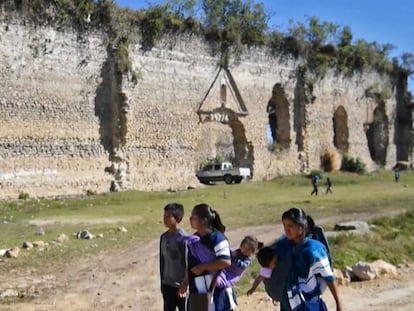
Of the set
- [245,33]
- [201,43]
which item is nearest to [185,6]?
[201,43]

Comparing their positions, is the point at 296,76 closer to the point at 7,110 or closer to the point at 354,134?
the point at 354,134

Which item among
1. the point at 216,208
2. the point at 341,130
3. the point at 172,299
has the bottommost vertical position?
the point at 216,208

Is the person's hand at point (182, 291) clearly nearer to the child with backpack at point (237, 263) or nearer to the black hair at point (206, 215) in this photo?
the child with backpack at point (237, 263)

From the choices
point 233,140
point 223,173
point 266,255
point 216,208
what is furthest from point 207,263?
point 233,140

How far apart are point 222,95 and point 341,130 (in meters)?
9.65

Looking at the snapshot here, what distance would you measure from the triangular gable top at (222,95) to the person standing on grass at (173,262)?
63.6 feet

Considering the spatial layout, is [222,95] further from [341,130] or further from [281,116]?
[341,130]

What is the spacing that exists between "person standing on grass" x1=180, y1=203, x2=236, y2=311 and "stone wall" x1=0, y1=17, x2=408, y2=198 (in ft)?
48.4

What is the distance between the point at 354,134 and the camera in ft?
108

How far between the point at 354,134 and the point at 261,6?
9449mm

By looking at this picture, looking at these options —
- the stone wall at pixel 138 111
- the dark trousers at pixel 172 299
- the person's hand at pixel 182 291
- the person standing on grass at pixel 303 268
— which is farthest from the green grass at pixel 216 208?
the person standing on grass at pixel 303 268

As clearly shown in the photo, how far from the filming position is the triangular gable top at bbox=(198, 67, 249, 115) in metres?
25.1

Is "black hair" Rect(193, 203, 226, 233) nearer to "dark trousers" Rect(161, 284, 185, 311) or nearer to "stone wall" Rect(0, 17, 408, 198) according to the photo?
"dark trousers" Rect(161, 284, 185, 311)

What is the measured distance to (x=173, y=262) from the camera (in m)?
5.38
